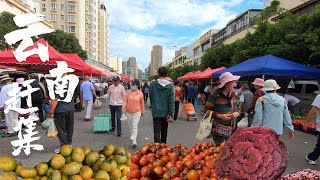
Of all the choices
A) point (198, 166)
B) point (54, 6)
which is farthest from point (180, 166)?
point (54, 6)

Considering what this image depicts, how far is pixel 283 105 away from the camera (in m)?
5.12

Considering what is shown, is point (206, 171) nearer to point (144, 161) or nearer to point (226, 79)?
point (144, 161)

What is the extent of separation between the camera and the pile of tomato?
231 centimetres

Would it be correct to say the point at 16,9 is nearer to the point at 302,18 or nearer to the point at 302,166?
the point at 302,18

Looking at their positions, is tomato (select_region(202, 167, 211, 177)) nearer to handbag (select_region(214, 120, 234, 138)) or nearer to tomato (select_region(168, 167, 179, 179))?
tomato (select_region(168, 167, 179, 179))

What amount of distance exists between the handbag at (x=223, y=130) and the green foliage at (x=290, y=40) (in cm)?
923

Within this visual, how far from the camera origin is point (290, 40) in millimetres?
14117

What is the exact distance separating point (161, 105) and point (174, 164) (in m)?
3.17

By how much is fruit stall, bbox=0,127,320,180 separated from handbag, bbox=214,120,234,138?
1291 millimetres

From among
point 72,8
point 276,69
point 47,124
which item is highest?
point 72,8

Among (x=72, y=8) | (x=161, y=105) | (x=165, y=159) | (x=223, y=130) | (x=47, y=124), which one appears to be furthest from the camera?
(x=72, y=8)

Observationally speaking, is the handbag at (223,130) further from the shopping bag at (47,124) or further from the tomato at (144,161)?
the shopping bag at (47,124)

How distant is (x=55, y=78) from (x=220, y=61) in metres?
25.1

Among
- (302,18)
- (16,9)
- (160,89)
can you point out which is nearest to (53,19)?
(16,9)
